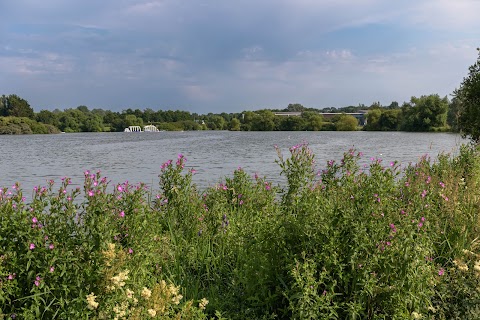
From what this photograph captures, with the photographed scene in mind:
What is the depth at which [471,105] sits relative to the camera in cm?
1686

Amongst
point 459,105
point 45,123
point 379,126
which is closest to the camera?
point 459,105

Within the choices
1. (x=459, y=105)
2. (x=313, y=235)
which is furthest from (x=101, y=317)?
(x=459, y=105)

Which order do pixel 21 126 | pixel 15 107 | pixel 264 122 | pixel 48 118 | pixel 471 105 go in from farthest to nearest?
pixel 264 122
pixel 48 118
pixel 15 107
pixel 21 126
pixel 471 105

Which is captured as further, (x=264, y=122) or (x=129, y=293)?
(x=264, y=122)

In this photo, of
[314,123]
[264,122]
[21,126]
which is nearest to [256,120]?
[264,122]

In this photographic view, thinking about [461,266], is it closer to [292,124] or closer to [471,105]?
[471,105]

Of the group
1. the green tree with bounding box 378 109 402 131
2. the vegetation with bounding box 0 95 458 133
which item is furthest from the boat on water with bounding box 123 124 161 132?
the green tree with bounding box 378 109 402 131

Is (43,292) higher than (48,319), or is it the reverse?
(43,292)

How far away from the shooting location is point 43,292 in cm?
311

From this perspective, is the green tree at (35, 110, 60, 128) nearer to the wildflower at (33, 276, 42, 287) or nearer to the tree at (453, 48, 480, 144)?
the tree at (453, 48, 480, 144)

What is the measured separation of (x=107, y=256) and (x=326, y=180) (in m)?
4.12

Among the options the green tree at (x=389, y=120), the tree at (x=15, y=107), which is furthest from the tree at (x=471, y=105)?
the tree at (x=15, y=107)

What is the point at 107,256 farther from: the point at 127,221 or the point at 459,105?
the point at 459,105

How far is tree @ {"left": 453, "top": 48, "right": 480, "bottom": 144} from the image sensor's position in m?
16.5
